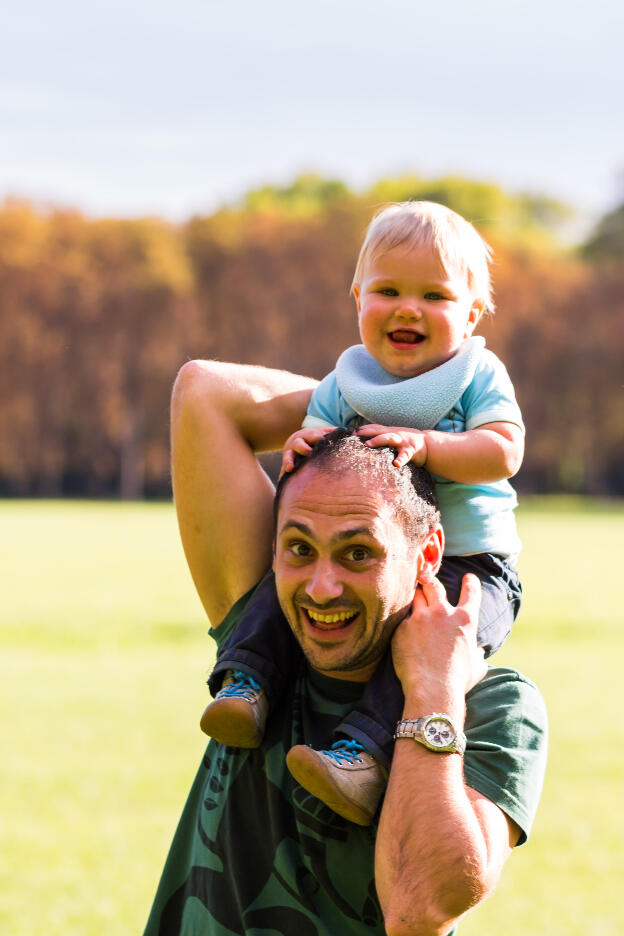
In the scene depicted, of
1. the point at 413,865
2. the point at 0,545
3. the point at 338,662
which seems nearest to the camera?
the point at 413,865

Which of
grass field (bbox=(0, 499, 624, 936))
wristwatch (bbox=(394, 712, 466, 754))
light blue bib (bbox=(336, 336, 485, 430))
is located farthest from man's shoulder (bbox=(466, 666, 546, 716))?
grass field (bbox=(0, 499, 624, 936))

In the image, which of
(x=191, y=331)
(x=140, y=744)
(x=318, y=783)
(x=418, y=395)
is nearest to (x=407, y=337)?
(x=418, y=395)

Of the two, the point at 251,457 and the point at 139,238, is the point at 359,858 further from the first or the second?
the point at 139,238

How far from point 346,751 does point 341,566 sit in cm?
35

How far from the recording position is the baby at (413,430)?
2.38 m

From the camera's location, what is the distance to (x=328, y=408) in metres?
2.76

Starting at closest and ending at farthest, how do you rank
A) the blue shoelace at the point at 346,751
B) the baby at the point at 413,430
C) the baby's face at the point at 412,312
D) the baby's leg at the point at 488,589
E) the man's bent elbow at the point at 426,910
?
the man's bent elbow at the point at 426,910
the blue shoelace at the point at 346,751
the baby at the point at 413,430
the baby's leg at the point at 488,589
the baby's face at the point at 412,312

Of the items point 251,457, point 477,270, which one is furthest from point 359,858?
point 477,270

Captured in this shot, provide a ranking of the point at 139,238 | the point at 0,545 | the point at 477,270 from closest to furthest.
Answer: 1. the point at 477,270
2. the point at 0,545
3. the point at 139,238

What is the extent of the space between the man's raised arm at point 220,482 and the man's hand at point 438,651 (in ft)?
1.52

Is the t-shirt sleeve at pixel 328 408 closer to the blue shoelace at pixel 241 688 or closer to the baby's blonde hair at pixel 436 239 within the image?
the baby's blonde hair at pixel 436 239

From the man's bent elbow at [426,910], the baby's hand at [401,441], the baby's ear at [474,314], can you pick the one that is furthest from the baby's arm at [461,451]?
the man's bent elbow at [426,910]

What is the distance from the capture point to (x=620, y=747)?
11469 millimetres

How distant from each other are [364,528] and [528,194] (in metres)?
87.8
